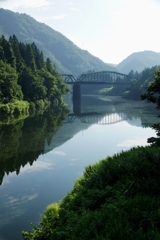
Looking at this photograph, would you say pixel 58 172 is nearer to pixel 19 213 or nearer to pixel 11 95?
pixel 19 213

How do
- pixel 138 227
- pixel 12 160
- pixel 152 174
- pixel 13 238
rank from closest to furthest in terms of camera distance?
1. pixel 138 227
2. pixel 152 174
3. pixel 13 238
4. pixel 12 160

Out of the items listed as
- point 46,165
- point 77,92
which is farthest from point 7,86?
point 77,92

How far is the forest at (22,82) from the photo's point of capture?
251 ft

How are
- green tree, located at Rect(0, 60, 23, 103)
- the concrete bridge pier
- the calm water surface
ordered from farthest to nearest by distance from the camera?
the concrete bridge pier
green tree, located at Rect(0, 60, 23, 103)
the calm water surface

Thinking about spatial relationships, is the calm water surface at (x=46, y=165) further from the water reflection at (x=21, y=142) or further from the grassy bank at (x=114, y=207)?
the grassy bank at (x=114, y=207)

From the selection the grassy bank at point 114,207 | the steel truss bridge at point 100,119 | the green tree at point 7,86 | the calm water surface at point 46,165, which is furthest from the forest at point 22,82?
the grassy bank at point 114,207

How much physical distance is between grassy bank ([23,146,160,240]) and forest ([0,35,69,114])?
59308mm

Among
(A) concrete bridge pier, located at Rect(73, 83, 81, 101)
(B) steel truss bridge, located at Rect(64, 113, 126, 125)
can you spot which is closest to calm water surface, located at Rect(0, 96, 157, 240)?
(B) steel truss bridge, located at Rect(64, 113, 126, 125)

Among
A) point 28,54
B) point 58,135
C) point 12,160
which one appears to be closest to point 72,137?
point 58,135

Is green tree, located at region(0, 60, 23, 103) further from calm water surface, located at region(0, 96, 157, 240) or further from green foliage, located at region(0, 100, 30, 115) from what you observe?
calm water surface, located at region(0, 96, 157, 240)

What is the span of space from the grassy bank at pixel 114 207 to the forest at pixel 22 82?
59.3 meters

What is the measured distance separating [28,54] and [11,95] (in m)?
35.2

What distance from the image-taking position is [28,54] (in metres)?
107

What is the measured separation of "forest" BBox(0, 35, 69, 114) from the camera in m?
76.4
